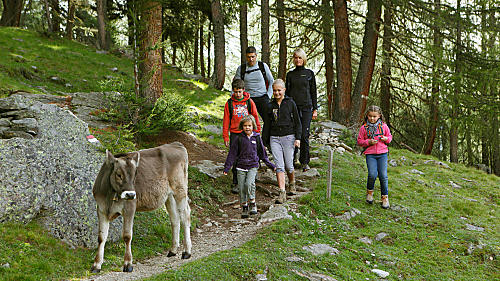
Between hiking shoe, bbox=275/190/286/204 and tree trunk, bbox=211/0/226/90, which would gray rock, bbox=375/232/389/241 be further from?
tree trunk, bbox=211/0/226/90

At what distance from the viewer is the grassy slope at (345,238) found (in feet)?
16.7

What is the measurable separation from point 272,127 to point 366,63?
28.7ft

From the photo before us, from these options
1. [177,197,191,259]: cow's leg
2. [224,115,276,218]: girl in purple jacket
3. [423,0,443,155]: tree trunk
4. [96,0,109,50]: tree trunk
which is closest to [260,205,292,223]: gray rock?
[224,115,276,218]: girl in purple jacket

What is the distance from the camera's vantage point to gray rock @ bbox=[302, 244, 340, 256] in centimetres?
626

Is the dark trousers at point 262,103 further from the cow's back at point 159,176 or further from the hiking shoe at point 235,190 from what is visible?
the cow's back at point 159,176

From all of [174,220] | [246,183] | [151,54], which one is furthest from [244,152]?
[151,54]

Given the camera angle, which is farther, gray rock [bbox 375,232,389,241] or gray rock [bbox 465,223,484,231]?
gray rock [bbox 465,223,484,231]

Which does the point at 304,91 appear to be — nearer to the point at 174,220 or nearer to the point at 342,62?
the point at 174,220

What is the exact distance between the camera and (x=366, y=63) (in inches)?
611

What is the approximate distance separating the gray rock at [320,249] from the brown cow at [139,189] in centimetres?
200

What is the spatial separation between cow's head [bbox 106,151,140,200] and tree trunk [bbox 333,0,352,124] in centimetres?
1289

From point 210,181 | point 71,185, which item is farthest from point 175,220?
point 210,181

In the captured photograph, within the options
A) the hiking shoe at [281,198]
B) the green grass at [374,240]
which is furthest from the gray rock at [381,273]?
the hiking shoe at [281,198]

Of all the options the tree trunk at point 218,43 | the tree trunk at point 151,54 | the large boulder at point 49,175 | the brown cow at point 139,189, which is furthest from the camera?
the tree trunk at point 218,43
